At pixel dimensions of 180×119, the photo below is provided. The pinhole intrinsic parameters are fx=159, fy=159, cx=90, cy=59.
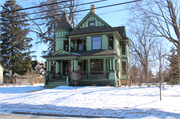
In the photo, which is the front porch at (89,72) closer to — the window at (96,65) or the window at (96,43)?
the window at (96,65)

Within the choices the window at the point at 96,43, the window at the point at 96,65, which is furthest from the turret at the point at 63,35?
the window at the point at 96,65

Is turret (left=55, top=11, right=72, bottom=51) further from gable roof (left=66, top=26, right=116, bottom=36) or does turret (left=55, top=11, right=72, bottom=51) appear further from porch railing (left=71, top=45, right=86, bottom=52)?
gable roof (left=66, top=26, right=116, bottom=36)

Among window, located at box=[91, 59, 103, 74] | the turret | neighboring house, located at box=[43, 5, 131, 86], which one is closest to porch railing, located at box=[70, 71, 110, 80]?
neighboring house, located at box=[43, 5, 131, 86]

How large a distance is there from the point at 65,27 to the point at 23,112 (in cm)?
1738

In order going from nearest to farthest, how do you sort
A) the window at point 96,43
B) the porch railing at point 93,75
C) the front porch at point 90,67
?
1. the front porch at point 90,67
2. the porch railing at point 93,75
3. the window at point 96,43

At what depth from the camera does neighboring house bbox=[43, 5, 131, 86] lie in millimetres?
18969

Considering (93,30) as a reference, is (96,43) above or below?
below

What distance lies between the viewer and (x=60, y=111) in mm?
7832

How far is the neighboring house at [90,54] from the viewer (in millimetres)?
18969

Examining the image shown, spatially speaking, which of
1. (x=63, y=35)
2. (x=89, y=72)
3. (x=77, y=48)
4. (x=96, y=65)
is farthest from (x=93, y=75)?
(x=63, y=35)

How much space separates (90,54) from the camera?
19172 millimetres

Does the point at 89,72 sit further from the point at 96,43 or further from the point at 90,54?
the point at 96,43

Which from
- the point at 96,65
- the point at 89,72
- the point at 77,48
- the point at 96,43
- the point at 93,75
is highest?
the point at 96,43

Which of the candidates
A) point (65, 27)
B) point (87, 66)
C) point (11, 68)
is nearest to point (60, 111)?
point (87, 66)
